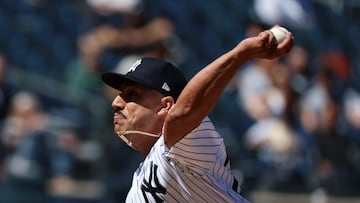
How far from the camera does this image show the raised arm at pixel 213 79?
11.6 ft

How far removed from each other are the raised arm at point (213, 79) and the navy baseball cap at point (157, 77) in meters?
0.30

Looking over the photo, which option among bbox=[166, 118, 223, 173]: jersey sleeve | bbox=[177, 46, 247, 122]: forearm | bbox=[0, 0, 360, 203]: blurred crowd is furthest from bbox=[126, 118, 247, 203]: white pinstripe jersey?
bbox=[0, 0, 360, 203]: blurred crowd

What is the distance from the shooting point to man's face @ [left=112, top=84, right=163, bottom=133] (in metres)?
4.05

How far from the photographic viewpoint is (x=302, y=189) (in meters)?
8.70

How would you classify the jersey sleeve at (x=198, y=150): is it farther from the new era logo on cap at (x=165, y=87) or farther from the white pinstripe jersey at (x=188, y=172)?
the new era logo on cap at (x=165, y=87)

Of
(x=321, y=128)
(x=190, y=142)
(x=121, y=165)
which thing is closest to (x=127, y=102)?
(x=190, y=142)

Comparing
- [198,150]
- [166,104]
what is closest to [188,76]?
[166,104]

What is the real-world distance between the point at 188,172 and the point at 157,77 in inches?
16.2

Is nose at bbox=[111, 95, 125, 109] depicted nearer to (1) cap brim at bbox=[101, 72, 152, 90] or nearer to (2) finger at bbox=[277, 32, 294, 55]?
(1) cap brim at bbox=[101, 72, 152, 90]

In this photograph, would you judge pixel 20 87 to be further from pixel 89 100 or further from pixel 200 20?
pixel 200 20

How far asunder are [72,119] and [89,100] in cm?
59

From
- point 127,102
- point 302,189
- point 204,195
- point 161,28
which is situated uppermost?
point 161,28

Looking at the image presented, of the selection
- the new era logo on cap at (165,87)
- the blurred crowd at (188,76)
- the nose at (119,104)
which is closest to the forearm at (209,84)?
the new era logo on cap at (165,87)

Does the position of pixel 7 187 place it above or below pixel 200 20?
below
